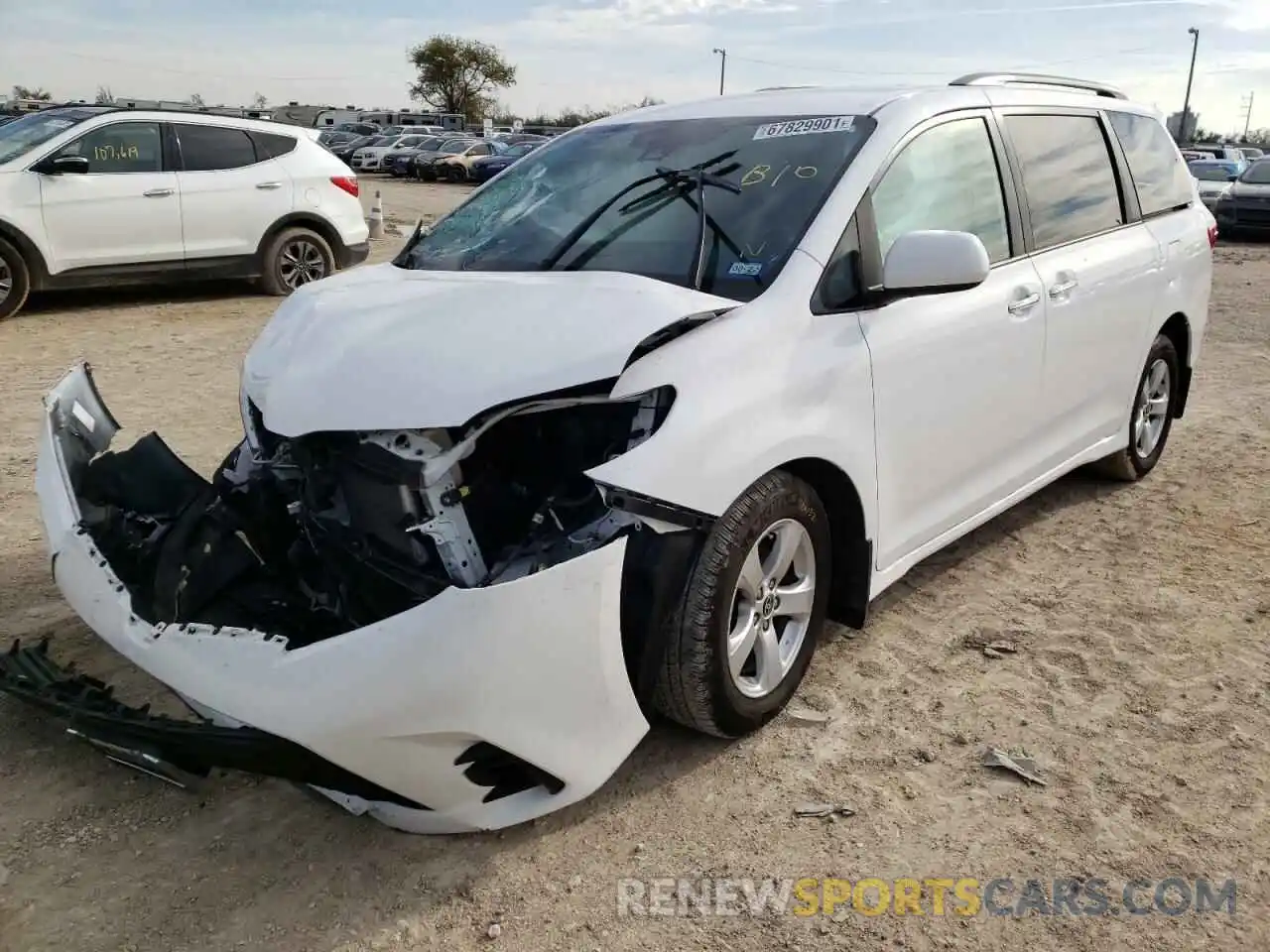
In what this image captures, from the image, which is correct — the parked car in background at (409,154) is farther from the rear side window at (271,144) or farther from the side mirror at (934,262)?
the side mirror at (934,262)

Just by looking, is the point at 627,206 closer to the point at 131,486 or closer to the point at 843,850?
the point at 131,486

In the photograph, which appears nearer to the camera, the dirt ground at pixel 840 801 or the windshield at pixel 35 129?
the dirt ground at pixel 840 801

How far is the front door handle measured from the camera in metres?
3.77

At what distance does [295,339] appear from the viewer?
3.01 metres

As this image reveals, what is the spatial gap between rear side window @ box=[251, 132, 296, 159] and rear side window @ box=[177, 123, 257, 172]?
72mm

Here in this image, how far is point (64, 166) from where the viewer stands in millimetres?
9164

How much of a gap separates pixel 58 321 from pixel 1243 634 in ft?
30.7

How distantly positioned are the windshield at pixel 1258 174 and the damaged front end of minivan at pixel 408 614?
20123 mm

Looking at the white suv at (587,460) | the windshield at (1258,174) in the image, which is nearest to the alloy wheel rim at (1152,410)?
the white suv at (587,460)

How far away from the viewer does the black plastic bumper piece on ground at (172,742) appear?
2.34 meters

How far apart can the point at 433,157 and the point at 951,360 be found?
32952 mm

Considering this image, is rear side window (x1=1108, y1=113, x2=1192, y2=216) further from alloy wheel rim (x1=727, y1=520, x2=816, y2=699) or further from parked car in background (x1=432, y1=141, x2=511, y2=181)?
parked car in background (x1=432, y1=141, x2=511, y2=181)

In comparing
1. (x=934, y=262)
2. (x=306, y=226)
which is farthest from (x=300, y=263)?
(x=934, y=262)

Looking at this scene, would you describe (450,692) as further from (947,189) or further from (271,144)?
(271,144)
